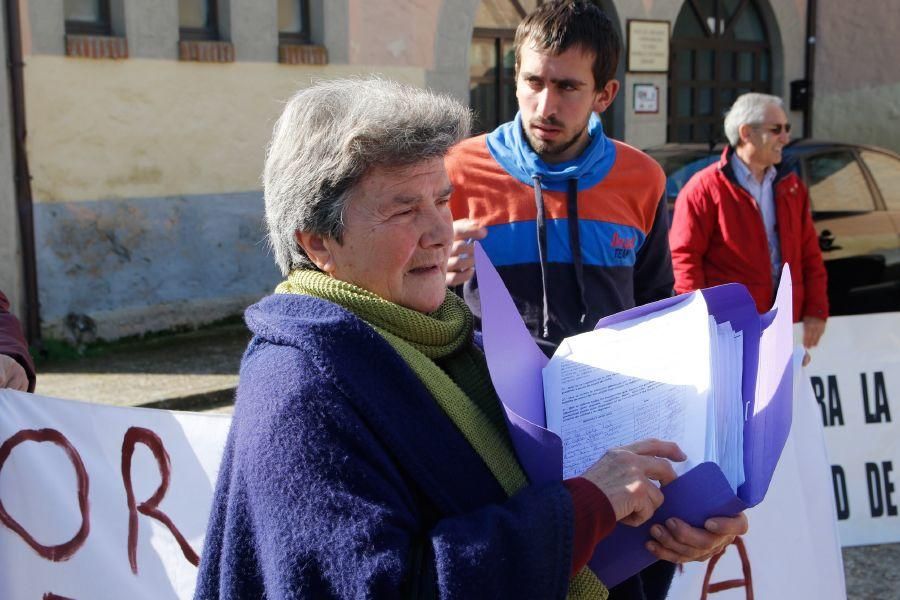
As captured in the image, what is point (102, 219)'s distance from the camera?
8203 millimetres

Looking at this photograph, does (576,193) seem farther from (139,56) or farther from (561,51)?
→ (139,56)

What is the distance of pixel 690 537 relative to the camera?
167 cm

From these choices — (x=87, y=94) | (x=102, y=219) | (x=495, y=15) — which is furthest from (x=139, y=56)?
(x=495, y=15)

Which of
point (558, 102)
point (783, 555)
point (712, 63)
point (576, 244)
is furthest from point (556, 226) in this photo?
point (712, 63)

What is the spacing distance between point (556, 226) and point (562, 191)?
0.35 feet

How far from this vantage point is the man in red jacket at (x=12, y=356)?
273 cm

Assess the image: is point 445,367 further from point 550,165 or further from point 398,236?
point 550,165

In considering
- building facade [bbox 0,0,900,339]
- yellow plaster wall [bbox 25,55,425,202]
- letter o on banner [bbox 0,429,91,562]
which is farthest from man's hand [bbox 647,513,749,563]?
yellow plaster wall [bbox 25,55,425,202]

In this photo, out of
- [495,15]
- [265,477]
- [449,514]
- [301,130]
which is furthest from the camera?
[495,15]

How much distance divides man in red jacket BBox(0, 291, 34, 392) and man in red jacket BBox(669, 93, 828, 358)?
108 inches

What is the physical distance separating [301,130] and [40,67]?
6.86 metres

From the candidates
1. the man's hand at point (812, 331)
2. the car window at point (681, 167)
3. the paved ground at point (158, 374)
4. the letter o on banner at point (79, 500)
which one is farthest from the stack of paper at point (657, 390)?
the car window at point (681, 167)

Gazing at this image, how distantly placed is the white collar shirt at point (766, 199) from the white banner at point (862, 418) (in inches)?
14.7

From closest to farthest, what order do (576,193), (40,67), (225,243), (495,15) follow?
(576,193) → (40,67) → (225,243) → (495,15)
